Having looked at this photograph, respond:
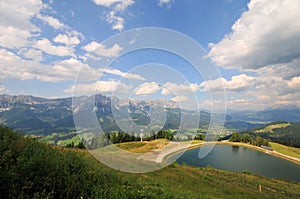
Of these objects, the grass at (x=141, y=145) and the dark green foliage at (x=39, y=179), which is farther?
the grass at (x=141, y=145)

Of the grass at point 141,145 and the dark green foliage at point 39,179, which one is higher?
the dark green foliage at point 39,179

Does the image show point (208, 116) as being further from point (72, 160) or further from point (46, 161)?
point (46, 161)

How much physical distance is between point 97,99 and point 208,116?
6889mm

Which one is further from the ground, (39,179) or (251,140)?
(39,179)

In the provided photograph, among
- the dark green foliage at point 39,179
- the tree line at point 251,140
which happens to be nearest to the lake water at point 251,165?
the tree line at point 251,140

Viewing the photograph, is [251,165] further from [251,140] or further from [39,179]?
[39,179]

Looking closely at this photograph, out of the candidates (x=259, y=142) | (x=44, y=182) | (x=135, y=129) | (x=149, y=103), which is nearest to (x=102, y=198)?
(x=44, y=182)

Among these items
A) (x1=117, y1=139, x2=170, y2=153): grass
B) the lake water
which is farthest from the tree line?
(x1=117, y1=139, x2=170, y2=153): grass

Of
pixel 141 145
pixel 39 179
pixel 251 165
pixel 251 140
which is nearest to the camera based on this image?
pixel 39 179

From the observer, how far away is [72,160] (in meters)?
7.85

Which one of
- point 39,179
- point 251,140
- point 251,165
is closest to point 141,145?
point 39,179

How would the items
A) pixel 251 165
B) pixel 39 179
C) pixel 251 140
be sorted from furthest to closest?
pixel 251 140 → pixel 251 165 → pixel 39 179

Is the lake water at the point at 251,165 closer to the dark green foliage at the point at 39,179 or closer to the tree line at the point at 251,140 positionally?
the tree line at the point at 251,140

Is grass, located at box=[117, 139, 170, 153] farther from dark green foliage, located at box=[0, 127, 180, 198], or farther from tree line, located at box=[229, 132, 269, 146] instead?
tree line, located at box=[229, 132, 269, 146]
